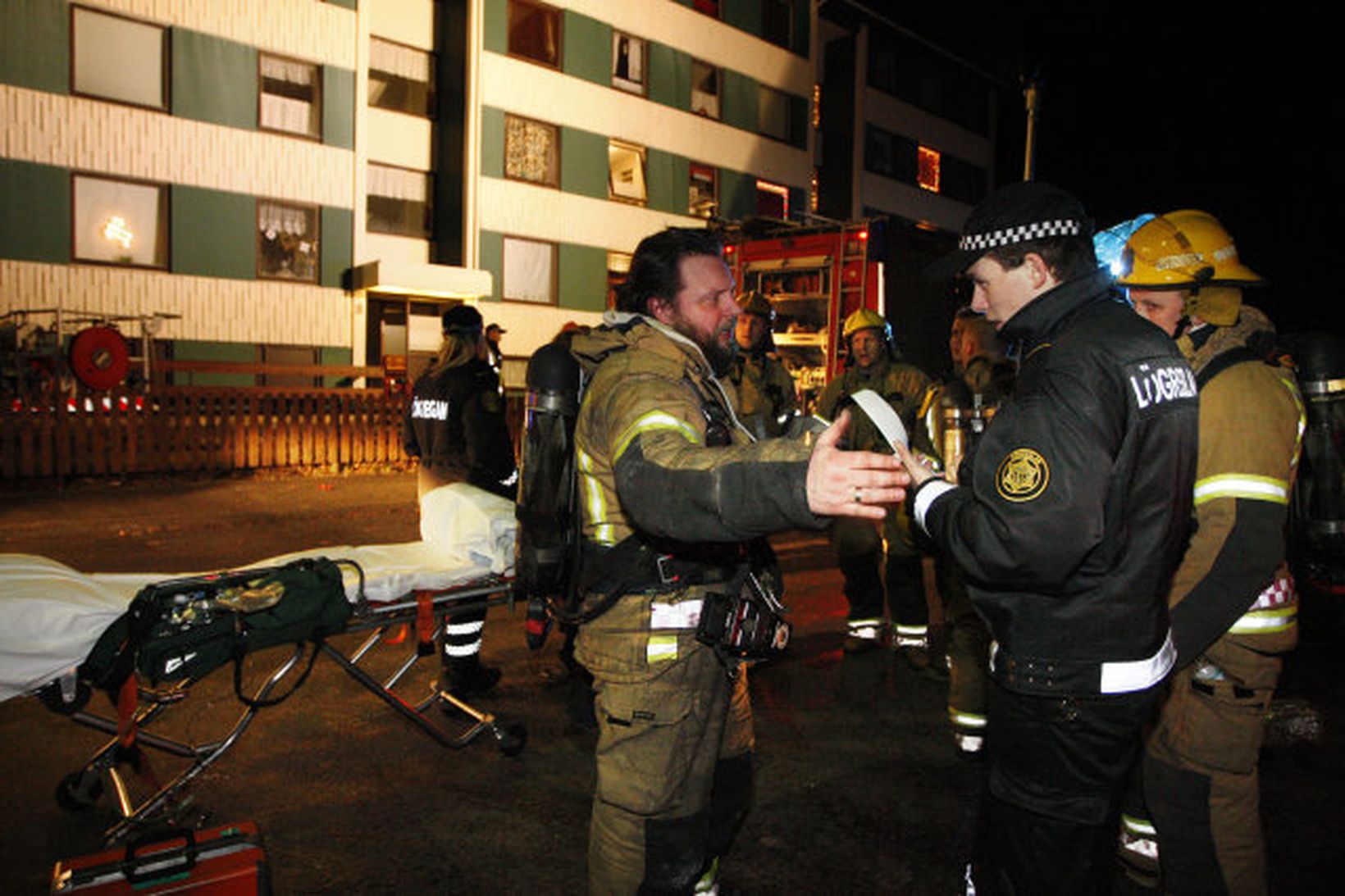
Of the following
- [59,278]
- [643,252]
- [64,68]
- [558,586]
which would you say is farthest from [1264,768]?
[64,68]

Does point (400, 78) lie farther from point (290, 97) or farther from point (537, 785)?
point (537, 785)

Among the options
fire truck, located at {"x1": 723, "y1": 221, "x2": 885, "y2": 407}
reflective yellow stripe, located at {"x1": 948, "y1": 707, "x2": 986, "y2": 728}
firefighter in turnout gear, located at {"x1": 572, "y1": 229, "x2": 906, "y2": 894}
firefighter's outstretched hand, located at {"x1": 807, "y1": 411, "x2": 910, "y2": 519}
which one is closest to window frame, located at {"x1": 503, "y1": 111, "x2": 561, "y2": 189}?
fire truck, located at {"x1": 723, "y1": 221, "x2": 885, "y2": 407}

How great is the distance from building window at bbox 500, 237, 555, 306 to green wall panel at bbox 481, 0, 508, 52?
480 centimetres

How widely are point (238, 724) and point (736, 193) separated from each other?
25797 millimetres

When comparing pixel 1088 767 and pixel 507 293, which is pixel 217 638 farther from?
pixel 507 293

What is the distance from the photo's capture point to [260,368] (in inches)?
571

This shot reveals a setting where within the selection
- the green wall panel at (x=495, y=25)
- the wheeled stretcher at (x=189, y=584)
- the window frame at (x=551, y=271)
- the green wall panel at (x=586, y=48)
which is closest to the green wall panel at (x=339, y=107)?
the green wall panel at (x=495, y=25)

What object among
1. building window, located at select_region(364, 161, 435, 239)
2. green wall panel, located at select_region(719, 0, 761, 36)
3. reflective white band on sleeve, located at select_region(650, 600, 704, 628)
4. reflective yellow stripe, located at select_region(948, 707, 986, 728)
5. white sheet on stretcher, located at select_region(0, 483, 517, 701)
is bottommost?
reflective yellow stripe, located at select_region(948, 707, 986, 728)

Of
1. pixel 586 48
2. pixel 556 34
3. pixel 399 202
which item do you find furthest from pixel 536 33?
pixel 399 202

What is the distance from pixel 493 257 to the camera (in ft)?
73.8

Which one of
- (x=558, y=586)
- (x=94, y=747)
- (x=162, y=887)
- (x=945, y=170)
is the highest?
(x=945, y=170)

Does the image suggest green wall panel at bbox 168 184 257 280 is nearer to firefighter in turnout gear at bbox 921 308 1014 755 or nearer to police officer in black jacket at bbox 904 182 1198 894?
firefighter in turnout gear at bbox 921 308 1014 755

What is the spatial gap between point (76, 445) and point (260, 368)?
3.41 m

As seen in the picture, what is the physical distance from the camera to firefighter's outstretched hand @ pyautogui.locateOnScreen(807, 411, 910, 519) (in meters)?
1.78
